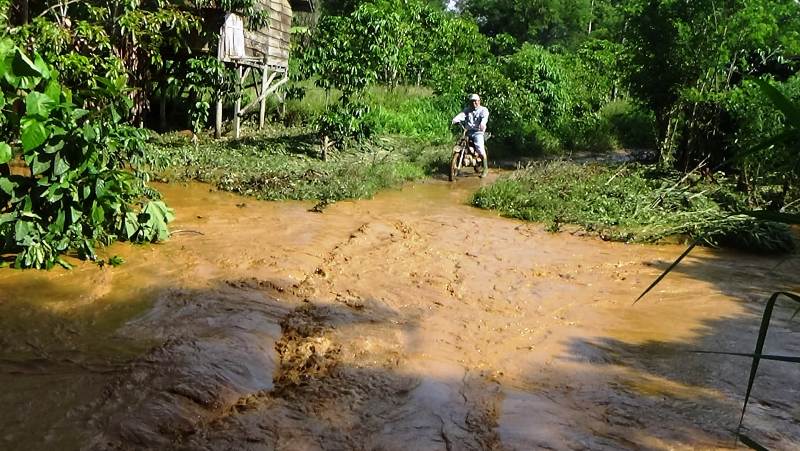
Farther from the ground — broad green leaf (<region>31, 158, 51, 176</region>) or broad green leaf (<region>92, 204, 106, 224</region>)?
broad green leaf (<region>31, 158, 51, 176</region>)

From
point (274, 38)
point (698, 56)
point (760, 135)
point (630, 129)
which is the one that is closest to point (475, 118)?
point (698, 56)

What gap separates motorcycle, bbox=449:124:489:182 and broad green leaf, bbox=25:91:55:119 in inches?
335

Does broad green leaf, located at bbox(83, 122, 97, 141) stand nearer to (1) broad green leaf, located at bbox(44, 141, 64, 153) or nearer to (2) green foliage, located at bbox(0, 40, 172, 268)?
(2) green foliage, located at bbox(0, 40, 172, 268)

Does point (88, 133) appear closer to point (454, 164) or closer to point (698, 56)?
point (454, 164)

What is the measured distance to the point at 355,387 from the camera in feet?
13.8

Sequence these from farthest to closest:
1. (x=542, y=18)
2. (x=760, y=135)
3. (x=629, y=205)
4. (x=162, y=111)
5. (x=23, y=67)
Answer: (x=542, y=18) < (x=162, y=111) < (x=760, y=135) < (x=629, y=205) < (x=23, y=67)

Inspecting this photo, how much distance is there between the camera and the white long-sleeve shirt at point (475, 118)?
12789mm

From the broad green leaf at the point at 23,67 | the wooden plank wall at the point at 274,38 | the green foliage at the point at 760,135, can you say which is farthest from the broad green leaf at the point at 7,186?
the wooden plank wall at the point at 274,38

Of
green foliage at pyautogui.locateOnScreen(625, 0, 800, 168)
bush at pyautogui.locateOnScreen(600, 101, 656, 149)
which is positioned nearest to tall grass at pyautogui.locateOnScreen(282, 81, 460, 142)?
bush at pyautogui.locateOnScreen(600, 101, 656, 149)

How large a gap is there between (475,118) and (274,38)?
712cm

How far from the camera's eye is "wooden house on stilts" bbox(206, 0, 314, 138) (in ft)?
45.6

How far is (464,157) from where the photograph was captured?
13367 mm

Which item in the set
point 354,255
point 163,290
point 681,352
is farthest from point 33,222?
point 681,352

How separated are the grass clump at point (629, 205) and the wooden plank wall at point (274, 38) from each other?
7678mm
